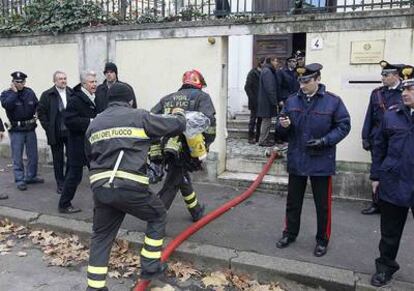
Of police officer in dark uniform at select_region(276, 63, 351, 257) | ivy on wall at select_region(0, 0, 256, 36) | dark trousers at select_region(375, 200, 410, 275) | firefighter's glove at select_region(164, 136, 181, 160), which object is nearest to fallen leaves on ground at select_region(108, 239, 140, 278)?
firefighter's glove at select_region(164, 136, 181, 160)

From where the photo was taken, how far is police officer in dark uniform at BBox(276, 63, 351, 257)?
15.0ft

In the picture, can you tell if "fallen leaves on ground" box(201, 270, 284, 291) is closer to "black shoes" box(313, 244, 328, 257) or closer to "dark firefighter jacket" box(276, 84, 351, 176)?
"black shoes" box(313, 244, 328, 257)

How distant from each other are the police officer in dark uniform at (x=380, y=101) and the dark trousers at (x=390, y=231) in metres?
1.24

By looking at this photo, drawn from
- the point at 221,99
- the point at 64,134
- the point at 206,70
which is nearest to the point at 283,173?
the point at 221,99

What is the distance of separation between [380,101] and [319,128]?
161 centimetres

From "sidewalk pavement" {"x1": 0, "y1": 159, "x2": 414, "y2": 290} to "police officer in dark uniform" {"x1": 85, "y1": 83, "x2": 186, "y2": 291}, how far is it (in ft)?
3.63

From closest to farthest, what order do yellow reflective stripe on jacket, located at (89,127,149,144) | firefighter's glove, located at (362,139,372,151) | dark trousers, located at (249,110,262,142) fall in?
1. yellow reflective stripe on jacket, located at (89,127,149,144)
2. firefighter's glove, located at (362,139,372,151)
3. dark trousers, located at (249,110,262,142)

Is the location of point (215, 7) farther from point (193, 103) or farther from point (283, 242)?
point (283, 242)

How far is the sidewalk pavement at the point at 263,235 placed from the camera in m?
4.41

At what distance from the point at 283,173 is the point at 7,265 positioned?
417cm

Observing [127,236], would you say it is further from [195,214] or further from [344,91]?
[344,91]

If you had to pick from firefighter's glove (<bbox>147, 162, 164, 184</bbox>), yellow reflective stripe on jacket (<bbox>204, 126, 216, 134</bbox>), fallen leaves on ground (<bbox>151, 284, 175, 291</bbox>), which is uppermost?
yellow reflective stripe on jacket (<bbox>204, 126, 216, 134</bbox>)

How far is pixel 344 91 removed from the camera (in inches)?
257

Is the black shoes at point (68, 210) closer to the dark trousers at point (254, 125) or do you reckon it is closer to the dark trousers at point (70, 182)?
the dark trousers at point (70, 182)
